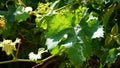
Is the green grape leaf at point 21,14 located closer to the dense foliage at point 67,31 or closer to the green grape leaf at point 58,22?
the dense foliage at point 67,31

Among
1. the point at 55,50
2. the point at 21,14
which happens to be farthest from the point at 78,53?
the point at 21,14

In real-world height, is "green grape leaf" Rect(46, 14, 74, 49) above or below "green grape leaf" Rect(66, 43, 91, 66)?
Answer: above

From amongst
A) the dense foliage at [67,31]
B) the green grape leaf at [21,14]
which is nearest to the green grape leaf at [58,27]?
the dense foliage at [67,31]

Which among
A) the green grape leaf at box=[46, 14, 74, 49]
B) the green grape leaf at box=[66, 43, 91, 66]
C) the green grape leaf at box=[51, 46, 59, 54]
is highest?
the green grape leaf at box=[46, 14, 74, 49]

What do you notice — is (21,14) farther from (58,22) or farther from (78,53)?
(78,53)

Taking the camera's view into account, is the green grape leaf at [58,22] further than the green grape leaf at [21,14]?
No

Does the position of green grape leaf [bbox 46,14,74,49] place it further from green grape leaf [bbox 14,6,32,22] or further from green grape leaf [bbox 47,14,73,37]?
green grape leaf [bbox 14,6,32,22]

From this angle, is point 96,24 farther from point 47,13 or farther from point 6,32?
point 6,32

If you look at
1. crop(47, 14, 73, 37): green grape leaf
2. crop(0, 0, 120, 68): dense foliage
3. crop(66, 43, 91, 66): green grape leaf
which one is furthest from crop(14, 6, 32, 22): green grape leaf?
crop(66, 43, 91, 66): green grape leaf

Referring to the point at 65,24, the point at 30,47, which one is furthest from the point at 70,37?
the point at 30,47
